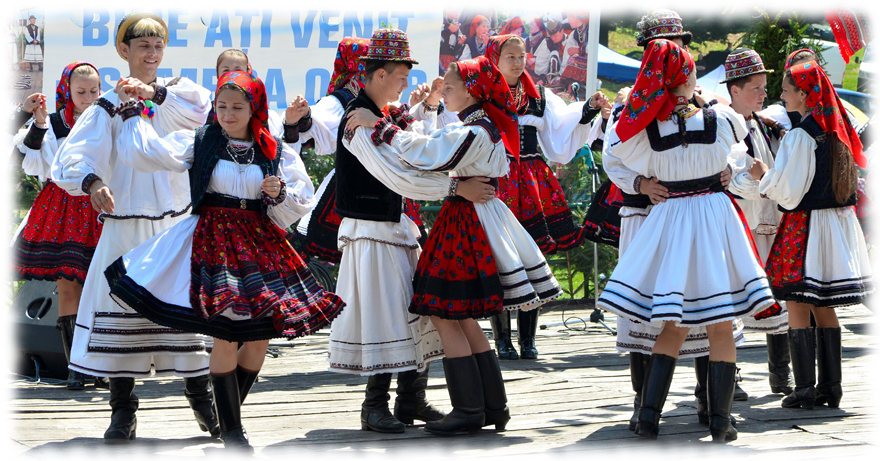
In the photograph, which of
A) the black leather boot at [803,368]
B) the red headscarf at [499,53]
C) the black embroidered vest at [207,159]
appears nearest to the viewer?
the black embroidered vest at [207,159]

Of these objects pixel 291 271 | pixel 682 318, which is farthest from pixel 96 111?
pixel 682 318

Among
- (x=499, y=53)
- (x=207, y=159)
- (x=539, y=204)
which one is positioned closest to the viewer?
(x=207, y=159)

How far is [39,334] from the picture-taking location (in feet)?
17.4

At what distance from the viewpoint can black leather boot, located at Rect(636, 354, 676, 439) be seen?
12.3 ft

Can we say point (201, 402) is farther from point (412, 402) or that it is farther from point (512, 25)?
point (512, 25)

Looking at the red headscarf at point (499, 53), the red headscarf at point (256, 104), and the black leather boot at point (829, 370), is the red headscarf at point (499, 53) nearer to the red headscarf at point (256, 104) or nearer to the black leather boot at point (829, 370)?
the red headscarf at point (256, 104)

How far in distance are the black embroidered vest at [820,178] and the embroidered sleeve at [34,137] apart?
161 inches

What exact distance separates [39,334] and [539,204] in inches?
118

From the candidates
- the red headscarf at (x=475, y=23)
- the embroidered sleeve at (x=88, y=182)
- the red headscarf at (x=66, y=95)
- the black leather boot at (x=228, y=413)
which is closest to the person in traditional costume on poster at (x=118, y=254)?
the embroidered sleeve at (x=88, y=182)

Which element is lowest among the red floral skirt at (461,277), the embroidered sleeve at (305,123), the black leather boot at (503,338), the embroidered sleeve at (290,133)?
the black leather boot at (503,338)

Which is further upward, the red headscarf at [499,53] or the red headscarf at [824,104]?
the red headscarf at [499,53]

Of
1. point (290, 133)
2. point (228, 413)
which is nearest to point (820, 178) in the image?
point (290, 133)

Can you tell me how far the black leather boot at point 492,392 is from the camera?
13.0 ft

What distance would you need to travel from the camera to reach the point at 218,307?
133 inches
